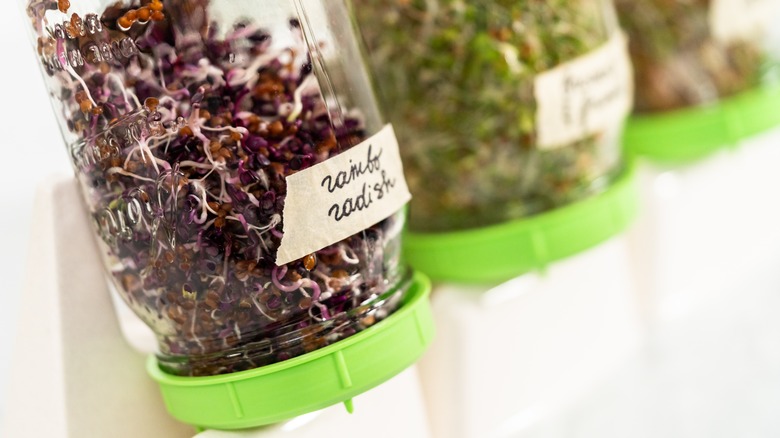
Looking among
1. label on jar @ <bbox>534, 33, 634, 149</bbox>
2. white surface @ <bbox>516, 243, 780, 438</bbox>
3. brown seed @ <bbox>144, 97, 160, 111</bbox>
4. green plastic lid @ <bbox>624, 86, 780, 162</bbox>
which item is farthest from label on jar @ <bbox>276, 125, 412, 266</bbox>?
green plastic lid @ <bbox>624, 86, 780, 162</bbox>

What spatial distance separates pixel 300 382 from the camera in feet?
1.94

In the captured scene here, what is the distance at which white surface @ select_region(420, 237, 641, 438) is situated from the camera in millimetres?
848

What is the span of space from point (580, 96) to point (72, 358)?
52 centimetres

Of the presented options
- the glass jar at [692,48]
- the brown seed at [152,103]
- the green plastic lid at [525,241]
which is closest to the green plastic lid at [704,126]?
the glass jar at [692,48]

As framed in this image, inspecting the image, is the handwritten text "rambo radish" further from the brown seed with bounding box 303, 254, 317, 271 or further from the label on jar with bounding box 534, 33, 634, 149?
the label on jar with bounding box 534, 33, 634, 149

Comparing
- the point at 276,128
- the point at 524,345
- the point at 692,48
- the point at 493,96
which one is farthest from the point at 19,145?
the point at 692,48

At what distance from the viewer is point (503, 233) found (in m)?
0.80

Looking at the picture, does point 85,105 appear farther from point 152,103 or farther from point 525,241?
point 525,241

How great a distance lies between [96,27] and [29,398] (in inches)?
12.2

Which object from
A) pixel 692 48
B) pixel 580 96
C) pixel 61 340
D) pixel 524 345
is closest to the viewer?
pixel 61 340

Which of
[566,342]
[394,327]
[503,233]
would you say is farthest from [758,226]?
[394,327]

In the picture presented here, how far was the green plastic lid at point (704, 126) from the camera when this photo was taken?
40.1 inches

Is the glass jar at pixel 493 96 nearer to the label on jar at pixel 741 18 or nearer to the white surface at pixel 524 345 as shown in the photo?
the white surface at pixel 524 345

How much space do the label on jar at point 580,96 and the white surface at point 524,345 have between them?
170mm
